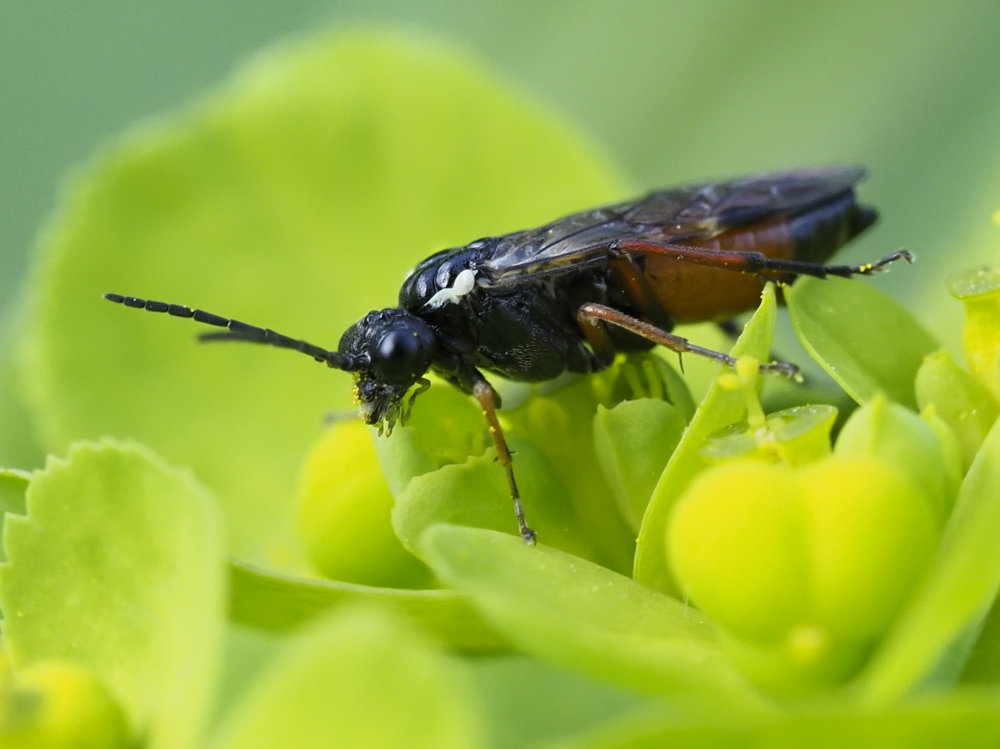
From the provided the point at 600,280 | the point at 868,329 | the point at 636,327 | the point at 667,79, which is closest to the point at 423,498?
the point at 868,329

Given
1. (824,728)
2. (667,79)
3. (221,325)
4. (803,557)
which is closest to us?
(824,728)

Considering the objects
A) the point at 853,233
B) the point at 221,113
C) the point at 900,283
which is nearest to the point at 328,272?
the point at 221,113

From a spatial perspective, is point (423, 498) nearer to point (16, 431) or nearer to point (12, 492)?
point (12, 492)

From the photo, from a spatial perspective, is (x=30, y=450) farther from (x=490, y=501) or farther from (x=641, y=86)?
(x=641, y=86)

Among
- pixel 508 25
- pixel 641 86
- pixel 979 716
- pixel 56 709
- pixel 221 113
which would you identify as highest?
pixel 508 25

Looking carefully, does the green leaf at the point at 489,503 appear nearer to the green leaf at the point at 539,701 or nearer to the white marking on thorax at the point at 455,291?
the green leaf at the point at 539,701

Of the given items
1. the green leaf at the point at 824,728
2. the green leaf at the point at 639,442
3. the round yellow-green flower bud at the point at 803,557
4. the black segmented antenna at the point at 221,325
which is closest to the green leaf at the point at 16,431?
the black segmented antenna at the point at 221,325

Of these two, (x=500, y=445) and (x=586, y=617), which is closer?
(x=586, y=617)
